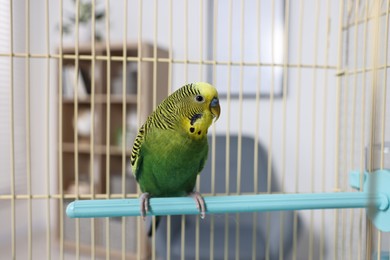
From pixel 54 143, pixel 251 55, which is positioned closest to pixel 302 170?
pixel 251 55

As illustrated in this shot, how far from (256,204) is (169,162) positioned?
7.7 inches

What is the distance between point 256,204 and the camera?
23.7 inches

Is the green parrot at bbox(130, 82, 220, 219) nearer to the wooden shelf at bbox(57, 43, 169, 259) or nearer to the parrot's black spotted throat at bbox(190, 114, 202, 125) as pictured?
the parrot's black spotted throat at bbox(190, 114, 202, 125)

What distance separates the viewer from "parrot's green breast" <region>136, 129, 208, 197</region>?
0.68 metres

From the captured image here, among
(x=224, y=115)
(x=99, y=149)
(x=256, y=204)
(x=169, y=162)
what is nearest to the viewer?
(x=256, y=204)

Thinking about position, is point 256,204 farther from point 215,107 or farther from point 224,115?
point 224,115

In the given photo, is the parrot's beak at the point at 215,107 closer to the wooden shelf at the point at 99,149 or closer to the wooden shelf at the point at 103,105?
the wooden shelf at the point at 103,105

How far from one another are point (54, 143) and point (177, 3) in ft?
4.36

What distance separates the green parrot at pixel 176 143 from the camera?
0.61 meters

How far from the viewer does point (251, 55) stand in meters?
1.73

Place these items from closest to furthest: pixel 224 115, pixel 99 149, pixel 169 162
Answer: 1. pixel 169 162
2. pixel 224 115
3. pixel 99 149

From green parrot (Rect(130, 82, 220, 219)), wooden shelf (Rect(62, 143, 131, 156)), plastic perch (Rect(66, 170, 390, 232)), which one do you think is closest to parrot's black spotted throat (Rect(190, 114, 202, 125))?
green parrot (Rect(130, 82, 220, 219))

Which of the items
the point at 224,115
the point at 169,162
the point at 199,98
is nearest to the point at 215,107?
the point at 199,98

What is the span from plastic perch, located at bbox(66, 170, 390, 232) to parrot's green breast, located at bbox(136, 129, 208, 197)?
0.32ft
